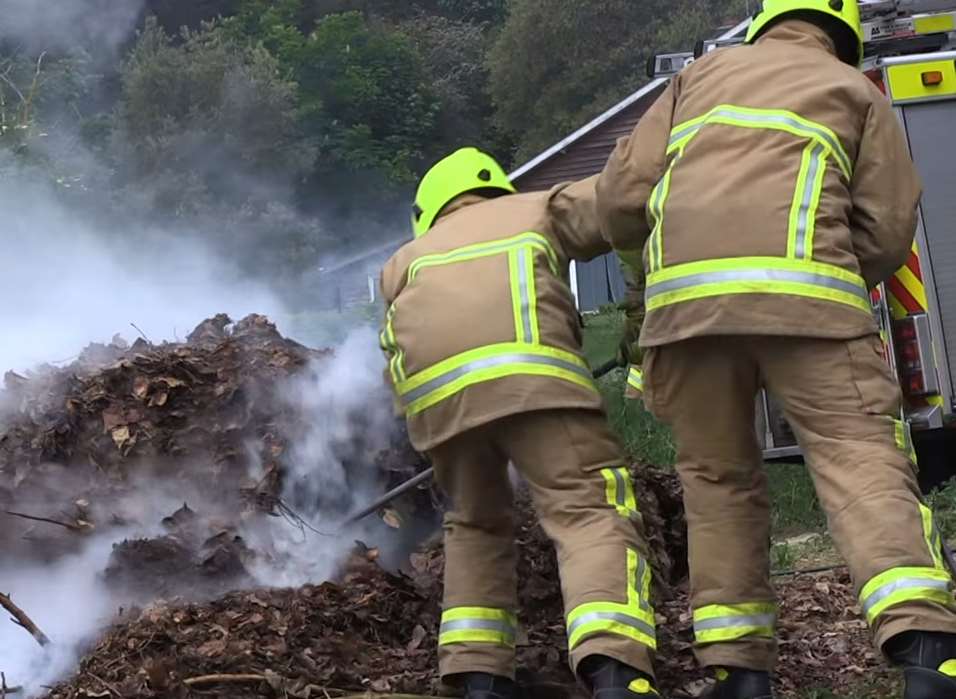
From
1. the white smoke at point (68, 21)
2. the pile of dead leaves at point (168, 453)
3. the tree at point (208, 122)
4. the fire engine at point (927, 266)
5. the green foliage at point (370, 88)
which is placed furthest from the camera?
the green foliage at point (370, 88)

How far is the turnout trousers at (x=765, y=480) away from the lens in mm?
3129

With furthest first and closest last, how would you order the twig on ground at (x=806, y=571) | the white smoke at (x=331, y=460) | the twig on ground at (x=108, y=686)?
the twig on ground at (x=806, y=571), the white smoke at (x=331, y=460), the twig on ground at (x=108, y=686)

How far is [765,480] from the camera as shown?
3.70 m

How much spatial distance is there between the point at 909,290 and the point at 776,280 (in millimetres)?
3281

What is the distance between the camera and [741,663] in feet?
11.6

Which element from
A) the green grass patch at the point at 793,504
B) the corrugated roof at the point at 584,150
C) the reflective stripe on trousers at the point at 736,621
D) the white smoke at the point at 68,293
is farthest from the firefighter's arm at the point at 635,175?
the corrugated roof at the point at 584,150

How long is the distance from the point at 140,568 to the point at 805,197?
2749 millimetres

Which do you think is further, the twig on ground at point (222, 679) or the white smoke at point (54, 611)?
the white smoke at point (54, 611)

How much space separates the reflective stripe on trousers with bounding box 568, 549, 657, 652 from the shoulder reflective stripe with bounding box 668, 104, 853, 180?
1.22m

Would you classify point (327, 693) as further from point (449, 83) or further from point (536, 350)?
point (449, 83)

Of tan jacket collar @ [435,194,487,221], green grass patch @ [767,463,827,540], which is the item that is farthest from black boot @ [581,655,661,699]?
green grass patch @ [767,463,827,540]

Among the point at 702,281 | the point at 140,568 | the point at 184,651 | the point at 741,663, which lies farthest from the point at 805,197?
the point at 140,568

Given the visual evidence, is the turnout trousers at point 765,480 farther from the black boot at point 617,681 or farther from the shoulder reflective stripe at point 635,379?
the shoulder reflective stripe at point 635,379

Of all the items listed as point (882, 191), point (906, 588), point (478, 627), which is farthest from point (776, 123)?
point (478, 627)
